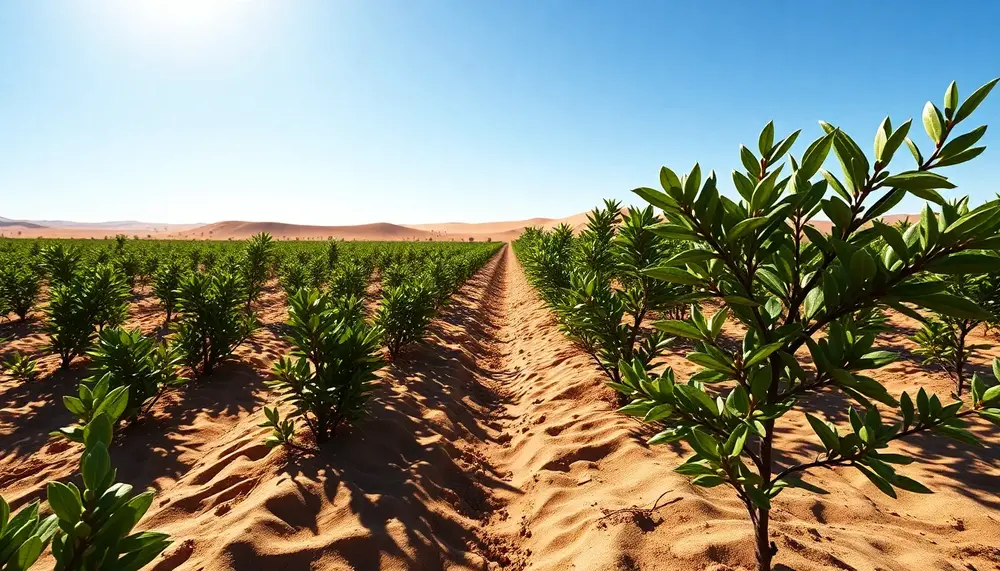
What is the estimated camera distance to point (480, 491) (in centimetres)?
332

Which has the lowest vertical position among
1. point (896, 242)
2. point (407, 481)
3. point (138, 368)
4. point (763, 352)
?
point (407, 481)

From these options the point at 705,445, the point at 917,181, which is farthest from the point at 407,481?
the point at 917,181

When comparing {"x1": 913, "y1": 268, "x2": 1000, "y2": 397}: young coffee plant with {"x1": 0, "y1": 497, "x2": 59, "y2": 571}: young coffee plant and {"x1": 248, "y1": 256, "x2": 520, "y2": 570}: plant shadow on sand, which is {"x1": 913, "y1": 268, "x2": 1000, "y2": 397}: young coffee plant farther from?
{"x1": 0, "y1": 497, "x2": 59, "y2": 571}: young coffee plant

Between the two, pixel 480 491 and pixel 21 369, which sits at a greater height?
pixel 21 369

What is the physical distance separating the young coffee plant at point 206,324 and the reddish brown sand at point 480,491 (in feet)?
1.39

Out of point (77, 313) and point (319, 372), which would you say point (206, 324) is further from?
point (319, 372)

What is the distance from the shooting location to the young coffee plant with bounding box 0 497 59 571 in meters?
0.98

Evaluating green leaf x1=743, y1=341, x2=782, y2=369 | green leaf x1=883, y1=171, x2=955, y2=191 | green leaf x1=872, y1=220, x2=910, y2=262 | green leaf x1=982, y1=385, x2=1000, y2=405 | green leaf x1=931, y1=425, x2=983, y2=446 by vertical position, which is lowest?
green leaf x1=931, y1=425, x2=983, y2=446

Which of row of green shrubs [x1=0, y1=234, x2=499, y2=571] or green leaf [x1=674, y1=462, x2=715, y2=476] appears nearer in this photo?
row of green shrubs [x1=0, y1=234, x2=499, y2=571]

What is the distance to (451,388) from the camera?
5.41 meters

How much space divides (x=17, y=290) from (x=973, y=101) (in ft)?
38.4

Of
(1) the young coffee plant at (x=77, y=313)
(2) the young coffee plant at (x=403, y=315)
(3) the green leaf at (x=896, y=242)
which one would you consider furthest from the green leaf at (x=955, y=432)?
(1) the young coffee plant at (x=77, y=313)

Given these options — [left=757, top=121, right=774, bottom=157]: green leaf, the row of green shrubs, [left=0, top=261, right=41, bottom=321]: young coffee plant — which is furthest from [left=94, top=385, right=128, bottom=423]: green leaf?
[left=0, top=261, right=41, bottom=321]: young coffee plant

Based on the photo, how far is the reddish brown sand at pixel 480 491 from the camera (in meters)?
2.31
